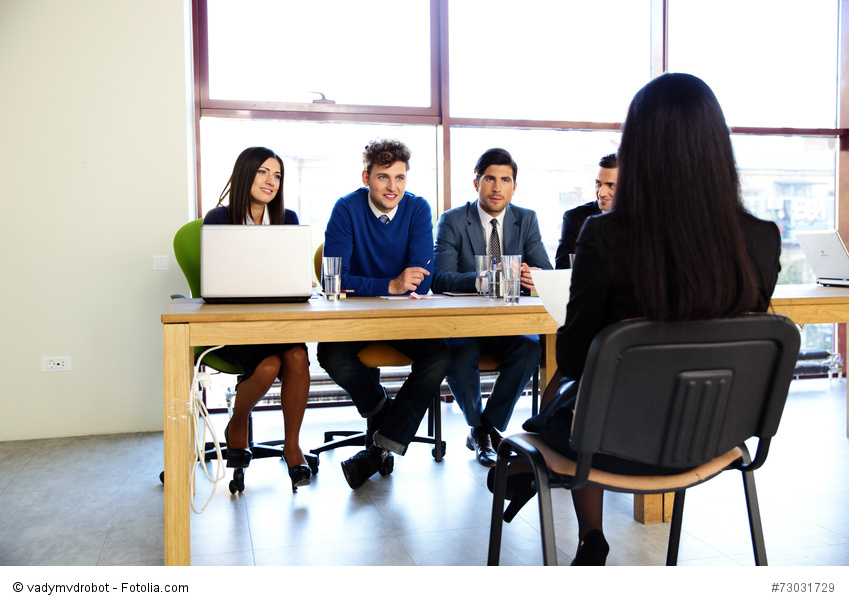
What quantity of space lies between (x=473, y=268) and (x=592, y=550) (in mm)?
1715

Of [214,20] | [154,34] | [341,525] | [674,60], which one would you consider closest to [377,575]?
[341,525]

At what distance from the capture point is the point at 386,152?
2.79 m

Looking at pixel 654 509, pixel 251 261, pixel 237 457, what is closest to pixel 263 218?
pixel 251 261

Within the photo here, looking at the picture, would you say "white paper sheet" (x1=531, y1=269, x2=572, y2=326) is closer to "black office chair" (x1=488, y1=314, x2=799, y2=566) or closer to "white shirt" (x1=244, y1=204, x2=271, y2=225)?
"black office chair" (x1=488, y1=314, x2=799, y2=566)

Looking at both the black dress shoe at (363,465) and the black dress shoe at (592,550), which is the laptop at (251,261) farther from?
the black dress shoe at (592,550)

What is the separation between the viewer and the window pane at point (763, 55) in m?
4.26

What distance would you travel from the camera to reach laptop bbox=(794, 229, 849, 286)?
2670mm

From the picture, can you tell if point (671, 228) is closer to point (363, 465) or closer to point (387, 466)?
point (363, 465)

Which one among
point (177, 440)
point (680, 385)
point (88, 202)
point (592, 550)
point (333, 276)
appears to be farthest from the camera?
point (88, 202)

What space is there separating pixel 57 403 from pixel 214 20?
2159 mm

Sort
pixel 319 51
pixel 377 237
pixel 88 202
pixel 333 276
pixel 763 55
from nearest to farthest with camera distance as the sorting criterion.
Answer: pixel 333 276, pixel 377 237, pixel 88 202, pixel 319 51, pixel 763 55

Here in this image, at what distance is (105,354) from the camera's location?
3.39 metres

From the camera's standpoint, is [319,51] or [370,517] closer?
[370,517]

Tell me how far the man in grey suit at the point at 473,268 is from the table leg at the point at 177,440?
45.1 inches
